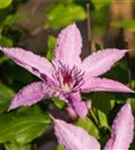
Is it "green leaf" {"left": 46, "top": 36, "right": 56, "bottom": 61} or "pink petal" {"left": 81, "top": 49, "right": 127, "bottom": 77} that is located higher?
"pink petal" {"left": 81, "top": 49, "right": 127, "bottom": 77}

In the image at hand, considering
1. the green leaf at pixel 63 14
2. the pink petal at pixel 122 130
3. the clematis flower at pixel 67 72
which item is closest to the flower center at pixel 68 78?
the clematis flower at pixel 67 72

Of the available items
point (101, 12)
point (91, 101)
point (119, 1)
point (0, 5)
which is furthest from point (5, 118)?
point (119, 1)

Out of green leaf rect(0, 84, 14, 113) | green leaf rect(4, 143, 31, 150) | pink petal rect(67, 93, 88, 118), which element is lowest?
green leaf rect(4, 143, 31, 150)

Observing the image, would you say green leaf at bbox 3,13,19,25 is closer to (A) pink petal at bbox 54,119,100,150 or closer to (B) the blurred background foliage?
(B) the blurred background foliage

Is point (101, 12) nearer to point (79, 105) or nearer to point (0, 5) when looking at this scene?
point (0, 5)

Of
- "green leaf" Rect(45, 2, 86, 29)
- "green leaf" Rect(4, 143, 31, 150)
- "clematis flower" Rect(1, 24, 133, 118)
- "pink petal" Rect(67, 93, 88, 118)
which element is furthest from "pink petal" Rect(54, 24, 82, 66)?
"green leaf" Rect(45, 2, 86, 29)

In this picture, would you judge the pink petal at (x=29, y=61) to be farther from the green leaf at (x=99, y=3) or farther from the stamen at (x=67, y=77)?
the green leaf at (x=99, y=3)
